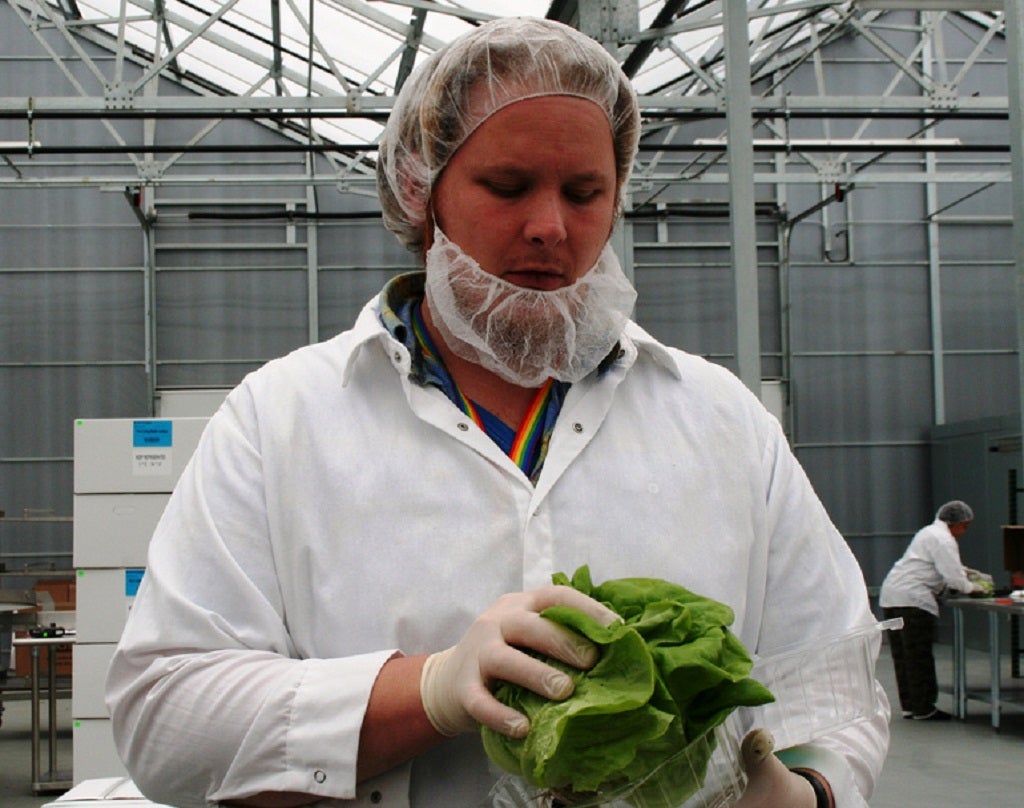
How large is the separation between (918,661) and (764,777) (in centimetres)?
810

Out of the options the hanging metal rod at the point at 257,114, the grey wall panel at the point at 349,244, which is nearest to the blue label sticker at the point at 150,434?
the hanging metal rod at the point at 257,114

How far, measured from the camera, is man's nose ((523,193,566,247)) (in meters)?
1.27

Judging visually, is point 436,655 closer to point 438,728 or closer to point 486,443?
point 438,728

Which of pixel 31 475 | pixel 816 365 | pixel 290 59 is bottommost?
pixel 31 475

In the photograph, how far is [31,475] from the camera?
14117 millimetres

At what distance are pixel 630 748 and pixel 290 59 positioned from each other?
1263cm

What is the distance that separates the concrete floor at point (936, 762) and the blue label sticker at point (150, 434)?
109 inches

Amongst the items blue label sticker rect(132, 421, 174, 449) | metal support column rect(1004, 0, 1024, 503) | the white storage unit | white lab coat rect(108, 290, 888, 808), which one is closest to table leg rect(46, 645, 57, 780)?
the white storage unit

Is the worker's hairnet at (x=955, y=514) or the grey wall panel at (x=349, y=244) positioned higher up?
the grey wall panel at (x=349, y=244)

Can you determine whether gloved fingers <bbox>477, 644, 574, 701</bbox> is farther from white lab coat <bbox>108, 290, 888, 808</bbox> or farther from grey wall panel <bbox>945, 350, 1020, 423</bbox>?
grey wall panel <bbox>945, 350, 1020, 423</bbox>

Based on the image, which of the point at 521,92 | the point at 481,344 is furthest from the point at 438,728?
the point at 521,92

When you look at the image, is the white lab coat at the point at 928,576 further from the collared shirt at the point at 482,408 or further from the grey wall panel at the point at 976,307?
the collared shirt at the point at 482,408

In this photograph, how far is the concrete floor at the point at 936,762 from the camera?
251 inches

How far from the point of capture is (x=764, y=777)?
1144 mm
